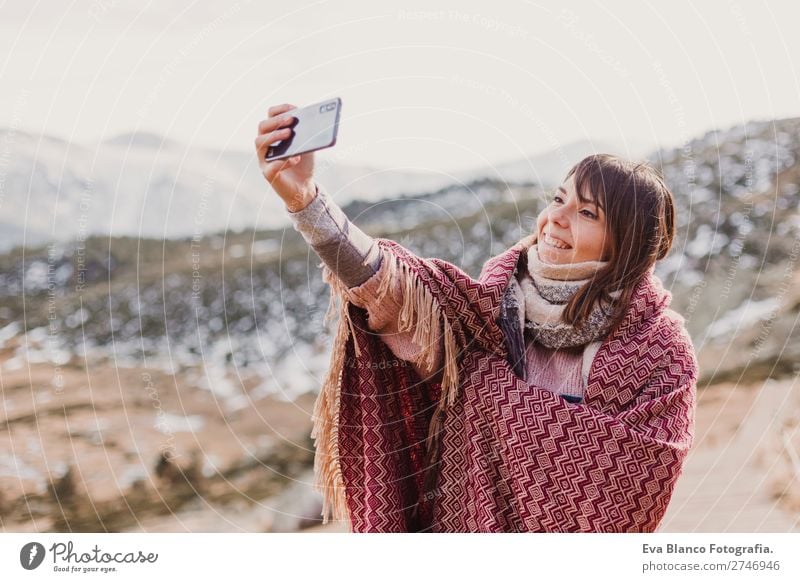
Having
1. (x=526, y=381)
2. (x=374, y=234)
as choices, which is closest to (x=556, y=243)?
(x=526, y=381)

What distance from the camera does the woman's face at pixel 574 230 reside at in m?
1.52

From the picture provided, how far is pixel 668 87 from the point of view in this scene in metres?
2.03

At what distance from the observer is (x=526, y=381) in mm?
1532

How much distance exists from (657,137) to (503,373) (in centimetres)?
87

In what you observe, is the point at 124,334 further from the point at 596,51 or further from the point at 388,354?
the point at 596,51

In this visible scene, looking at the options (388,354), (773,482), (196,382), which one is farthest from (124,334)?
(773,482)

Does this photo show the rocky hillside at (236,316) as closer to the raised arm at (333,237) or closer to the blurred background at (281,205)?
the blurred background at (281,205)

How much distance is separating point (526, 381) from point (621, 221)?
1.04 feet

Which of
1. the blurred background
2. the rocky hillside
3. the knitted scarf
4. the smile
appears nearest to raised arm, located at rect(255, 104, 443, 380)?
the knitted scarf

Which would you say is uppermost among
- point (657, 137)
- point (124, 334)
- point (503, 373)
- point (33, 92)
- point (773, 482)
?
point (33, 92)

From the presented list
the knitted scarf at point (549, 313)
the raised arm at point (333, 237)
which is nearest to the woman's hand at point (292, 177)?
the raised arm at point (333, 237)

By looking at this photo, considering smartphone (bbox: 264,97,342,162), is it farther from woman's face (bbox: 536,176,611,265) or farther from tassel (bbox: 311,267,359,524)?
woman's face (bbox: 536,176,611,265)

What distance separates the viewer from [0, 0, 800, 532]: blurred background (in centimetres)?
196

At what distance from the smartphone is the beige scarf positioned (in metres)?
0.44
